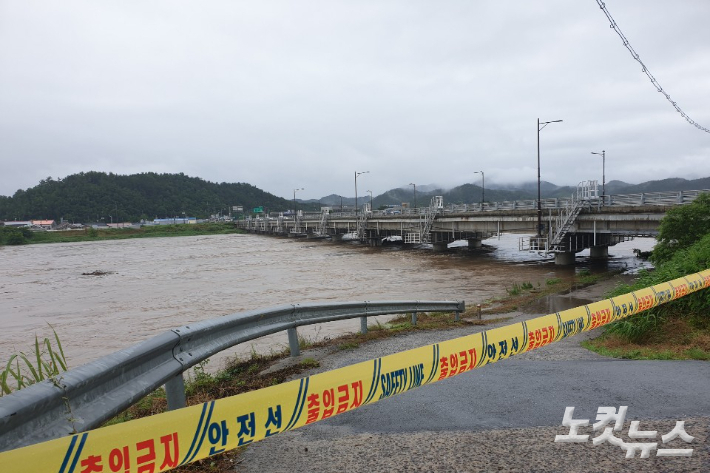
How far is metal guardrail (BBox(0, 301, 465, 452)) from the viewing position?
246 centimetres

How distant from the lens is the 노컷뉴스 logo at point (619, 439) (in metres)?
3.45


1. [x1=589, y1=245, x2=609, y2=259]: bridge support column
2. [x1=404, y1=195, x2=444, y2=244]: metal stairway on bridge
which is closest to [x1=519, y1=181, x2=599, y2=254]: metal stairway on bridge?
[x1=589, y1=245, x2=609, y2=259]: bridge support column

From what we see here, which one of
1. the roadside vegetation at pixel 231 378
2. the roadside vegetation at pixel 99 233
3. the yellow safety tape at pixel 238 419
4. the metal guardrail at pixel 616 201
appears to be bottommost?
the roadside vegetation at pixel 99 233

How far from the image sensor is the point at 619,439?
3.68 m

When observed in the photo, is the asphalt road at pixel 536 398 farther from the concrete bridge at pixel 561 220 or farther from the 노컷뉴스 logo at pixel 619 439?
the concrete bridge at pixel 561 220

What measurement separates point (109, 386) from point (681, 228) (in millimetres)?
22045

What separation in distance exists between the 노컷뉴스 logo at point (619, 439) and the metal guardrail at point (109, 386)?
320 centimetres

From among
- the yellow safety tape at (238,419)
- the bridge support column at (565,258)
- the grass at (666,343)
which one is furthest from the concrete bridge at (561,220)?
the yellow safety tape at (238,419)

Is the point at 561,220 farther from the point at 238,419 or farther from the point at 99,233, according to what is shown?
the point at 99,233

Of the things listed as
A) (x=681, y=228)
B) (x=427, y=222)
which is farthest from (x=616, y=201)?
(x=427, y=222)

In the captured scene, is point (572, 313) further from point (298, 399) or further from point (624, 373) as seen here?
point (298, 399)

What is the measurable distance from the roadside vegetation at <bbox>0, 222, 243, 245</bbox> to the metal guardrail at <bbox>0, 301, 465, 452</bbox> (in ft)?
390

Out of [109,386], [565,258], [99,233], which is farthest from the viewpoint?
[99,233]

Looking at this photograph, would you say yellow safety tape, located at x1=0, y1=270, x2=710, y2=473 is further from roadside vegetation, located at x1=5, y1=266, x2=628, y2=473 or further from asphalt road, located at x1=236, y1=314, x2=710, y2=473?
roadside vegetation, located at x1=5, y1=266, x2=628, y2=473
